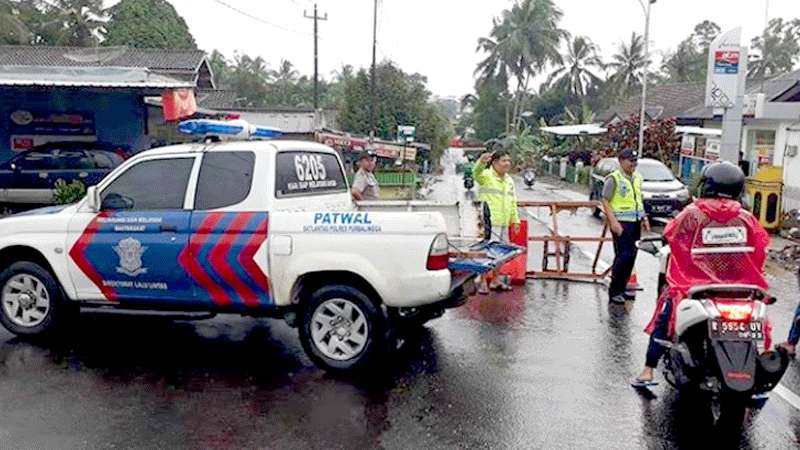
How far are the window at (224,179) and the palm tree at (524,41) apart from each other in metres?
52.0

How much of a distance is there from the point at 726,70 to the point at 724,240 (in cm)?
1246

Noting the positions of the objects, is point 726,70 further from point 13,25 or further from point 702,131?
point 13,25

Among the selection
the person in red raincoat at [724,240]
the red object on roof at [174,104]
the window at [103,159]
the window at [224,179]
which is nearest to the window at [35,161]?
the window at [103,159]

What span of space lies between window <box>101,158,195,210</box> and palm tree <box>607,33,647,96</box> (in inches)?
2166

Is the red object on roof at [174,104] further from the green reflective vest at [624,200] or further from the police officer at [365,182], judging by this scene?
the green reflective vest at [624,200]

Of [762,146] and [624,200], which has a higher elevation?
[762,146]

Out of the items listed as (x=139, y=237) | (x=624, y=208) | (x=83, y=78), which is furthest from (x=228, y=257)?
(x=83, y=78)

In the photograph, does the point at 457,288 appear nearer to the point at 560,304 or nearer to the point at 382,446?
the point at 382,446

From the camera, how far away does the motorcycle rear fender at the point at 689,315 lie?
4.80 meters

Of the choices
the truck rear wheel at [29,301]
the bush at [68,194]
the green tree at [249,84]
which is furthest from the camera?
the green tree at [249,84]

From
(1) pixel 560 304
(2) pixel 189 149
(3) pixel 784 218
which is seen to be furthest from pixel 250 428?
(3) pixel 784 218

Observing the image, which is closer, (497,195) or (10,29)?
(497,195)

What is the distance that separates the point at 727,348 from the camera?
4.66 meters

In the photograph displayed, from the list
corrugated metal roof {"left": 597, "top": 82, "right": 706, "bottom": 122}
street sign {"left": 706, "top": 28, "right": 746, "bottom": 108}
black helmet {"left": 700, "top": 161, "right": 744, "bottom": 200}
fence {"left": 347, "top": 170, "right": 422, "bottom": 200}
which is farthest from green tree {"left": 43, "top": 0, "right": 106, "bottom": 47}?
black helmet {"left": 700, "top": 161, "right": 744, "bottom": 200}
